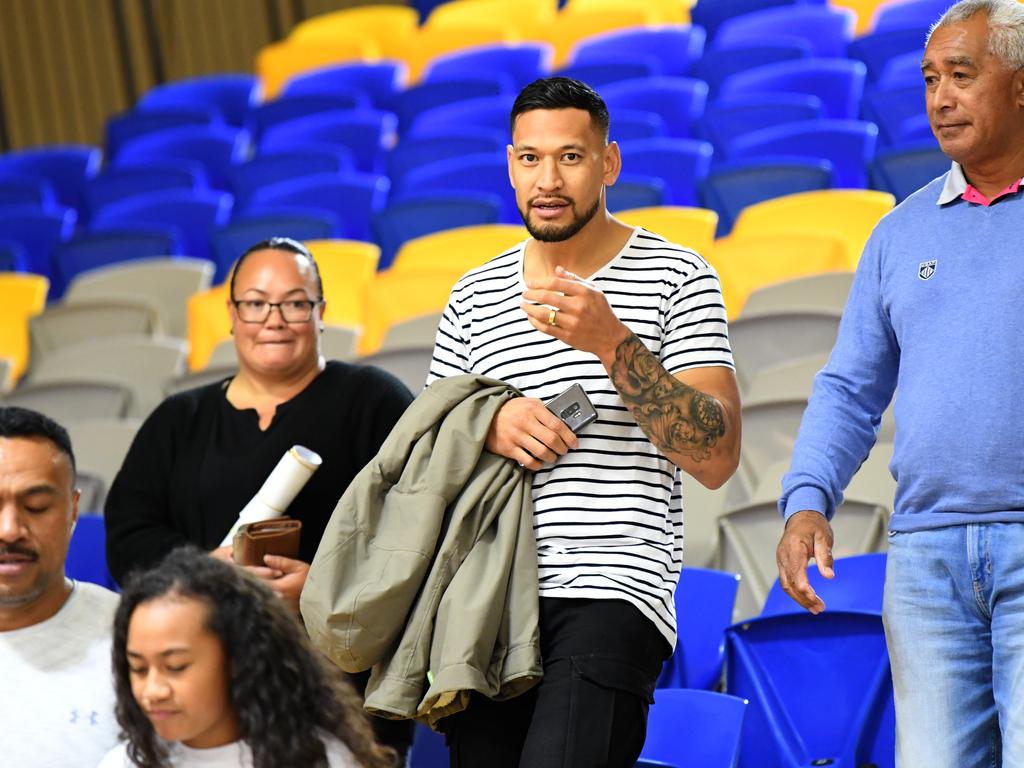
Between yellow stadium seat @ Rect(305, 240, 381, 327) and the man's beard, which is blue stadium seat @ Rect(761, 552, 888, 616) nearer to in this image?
the man's beard

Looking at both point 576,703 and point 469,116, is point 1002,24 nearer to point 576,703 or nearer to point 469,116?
point 576,703

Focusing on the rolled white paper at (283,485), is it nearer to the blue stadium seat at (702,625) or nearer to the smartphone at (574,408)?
the smartphone at (574,408)

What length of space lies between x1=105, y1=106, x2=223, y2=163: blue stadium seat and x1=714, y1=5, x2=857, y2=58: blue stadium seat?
123 inches

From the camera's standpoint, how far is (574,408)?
2236 millimetres

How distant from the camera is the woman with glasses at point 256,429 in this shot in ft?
9.82

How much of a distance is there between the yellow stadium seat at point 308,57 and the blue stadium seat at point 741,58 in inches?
110

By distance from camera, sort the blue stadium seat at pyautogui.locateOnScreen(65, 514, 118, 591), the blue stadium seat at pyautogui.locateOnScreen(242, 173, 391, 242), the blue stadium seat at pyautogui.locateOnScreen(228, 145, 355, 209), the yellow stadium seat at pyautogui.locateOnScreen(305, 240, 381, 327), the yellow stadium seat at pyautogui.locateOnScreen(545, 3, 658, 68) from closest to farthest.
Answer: the blue stadium seat at pyautogui.locateOnScreen(65, 514, 118, 591)
the yellow stadium seat at pyautogui.locateOnScreen(305, 240, 381, 327)
the blue stadium seat at pyautogui.locateOnScreen(242, 173, 391, 242)
the blue stadium seat at pyautogui.locateOnScreen(228, 145, 355, 209)
the yellow stadium seat at pyautogui.locateOnScreen(545, 3, 658, 68)

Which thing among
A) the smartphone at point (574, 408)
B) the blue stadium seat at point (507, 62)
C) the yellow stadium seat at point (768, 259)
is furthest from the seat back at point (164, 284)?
the smartphone at point (574, 408)

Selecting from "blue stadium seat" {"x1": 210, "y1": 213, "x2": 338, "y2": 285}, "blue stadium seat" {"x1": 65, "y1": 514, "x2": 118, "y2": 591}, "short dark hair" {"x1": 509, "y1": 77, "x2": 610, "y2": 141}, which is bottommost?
"blue stadium seat" {"x1": 65, "y1": 514, "x2": 118, "y2": 591}

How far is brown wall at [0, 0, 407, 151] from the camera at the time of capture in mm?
11039

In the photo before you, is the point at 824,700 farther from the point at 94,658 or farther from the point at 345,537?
the point at 94,658

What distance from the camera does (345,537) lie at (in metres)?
2.29

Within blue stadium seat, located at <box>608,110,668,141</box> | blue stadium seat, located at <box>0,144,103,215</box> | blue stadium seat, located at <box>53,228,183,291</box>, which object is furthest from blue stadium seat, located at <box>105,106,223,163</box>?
blue stadium seat, located at <box>608,110,668,141</box>

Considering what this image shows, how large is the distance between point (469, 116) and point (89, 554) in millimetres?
4360
